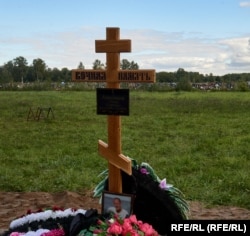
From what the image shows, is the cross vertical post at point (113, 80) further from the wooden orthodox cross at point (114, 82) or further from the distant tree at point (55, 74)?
the distant tree at point (55, 74)

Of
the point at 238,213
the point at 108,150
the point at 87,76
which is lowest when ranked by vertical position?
the point at 238,213

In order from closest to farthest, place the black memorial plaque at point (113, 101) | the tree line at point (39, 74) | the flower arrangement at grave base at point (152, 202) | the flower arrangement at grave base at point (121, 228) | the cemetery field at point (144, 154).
Answer: the flower arrangement at grave base at point (121, 228)
the black memorial plaque at point (113, 101)
the flower arrangement at grave base at point (152, 202)
the cemetery field at point (144, 154)
the tree line at point (39, 74)

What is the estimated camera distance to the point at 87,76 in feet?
14.5

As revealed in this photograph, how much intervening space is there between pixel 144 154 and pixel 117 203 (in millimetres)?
5614

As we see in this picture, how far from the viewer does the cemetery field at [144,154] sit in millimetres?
6980

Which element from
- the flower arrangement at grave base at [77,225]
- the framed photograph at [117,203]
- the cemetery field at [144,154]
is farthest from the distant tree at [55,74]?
the flower arrangement at grave base at [77,225]

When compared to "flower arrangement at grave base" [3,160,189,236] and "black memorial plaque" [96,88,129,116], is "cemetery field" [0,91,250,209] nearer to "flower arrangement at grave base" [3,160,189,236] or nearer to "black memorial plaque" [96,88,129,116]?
"flower arrangement at grave base" [3,160,189,236]

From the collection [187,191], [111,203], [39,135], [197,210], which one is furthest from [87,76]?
[39,135]

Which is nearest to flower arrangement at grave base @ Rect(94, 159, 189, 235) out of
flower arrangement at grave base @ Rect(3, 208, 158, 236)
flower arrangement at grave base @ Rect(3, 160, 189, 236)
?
flower arrangement at grave base @ Rect(3, 160, 189, 236)

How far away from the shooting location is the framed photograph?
13.1 feet

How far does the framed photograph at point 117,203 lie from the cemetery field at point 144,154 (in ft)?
8.11

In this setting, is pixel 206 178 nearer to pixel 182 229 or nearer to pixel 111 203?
Answer: pixel 111 203

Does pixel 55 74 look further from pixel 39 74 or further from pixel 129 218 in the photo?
pixel 129 218

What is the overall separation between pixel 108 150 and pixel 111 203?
1.48 ft
